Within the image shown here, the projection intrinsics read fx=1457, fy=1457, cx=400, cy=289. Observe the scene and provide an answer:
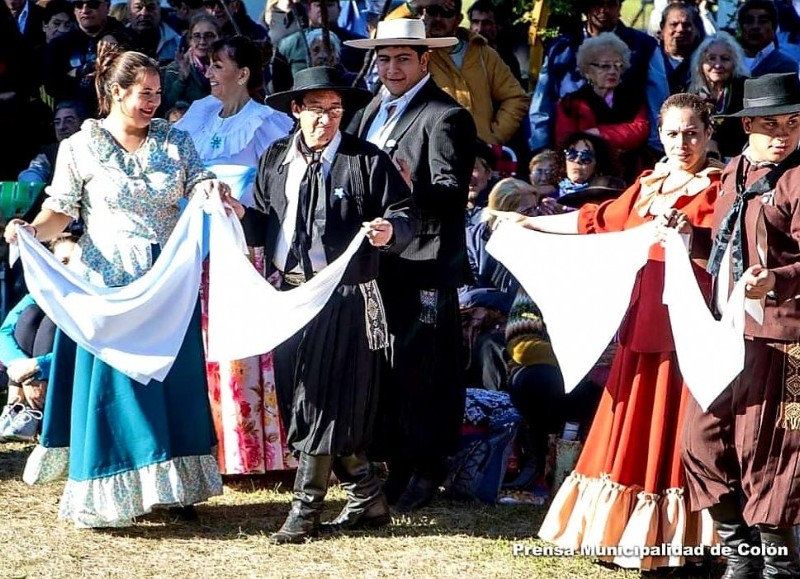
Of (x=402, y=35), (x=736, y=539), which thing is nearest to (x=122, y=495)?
(x=402, y=35)

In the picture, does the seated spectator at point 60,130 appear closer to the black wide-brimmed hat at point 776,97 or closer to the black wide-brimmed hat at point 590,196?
the black wide-brimmed hat at point 590,196

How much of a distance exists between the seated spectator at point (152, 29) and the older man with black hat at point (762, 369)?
6.31 m

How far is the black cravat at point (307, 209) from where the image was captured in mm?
6223

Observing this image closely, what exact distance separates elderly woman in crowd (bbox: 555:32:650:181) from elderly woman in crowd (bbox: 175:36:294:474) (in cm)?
217

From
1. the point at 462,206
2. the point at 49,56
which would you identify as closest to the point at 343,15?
the point at 49,56

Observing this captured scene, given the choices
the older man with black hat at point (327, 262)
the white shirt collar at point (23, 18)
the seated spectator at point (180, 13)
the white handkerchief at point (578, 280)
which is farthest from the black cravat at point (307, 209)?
the white shirt collar at point (23, 18)

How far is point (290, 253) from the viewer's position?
6270 millimetres

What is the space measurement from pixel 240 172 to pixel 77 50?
3616 millimetres

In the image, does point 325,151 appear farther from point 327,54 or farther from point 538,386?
point 327,54

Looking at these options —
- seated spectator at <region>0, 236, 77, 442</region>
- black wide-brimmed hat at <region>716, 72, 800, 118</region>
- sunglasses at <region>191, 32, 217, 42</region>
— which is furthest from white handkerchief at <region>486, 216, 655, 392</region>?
sunglasses at <region>191, 32, 217, 42</region>

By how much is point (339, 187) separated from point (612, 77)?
136 inches

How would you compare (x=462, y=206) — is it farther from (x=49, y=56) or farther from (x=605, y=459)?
(x=49, y=56)

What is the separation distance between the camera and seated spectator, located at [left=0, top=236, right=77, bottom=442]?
795 centimetres

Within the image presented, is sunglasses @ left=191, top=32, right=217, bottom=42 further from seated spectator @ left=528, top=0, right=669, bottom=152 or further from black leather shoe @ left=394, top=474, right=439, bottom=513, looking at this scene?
black leather shoe @ left=394, top=474, right=439, bottom=513
